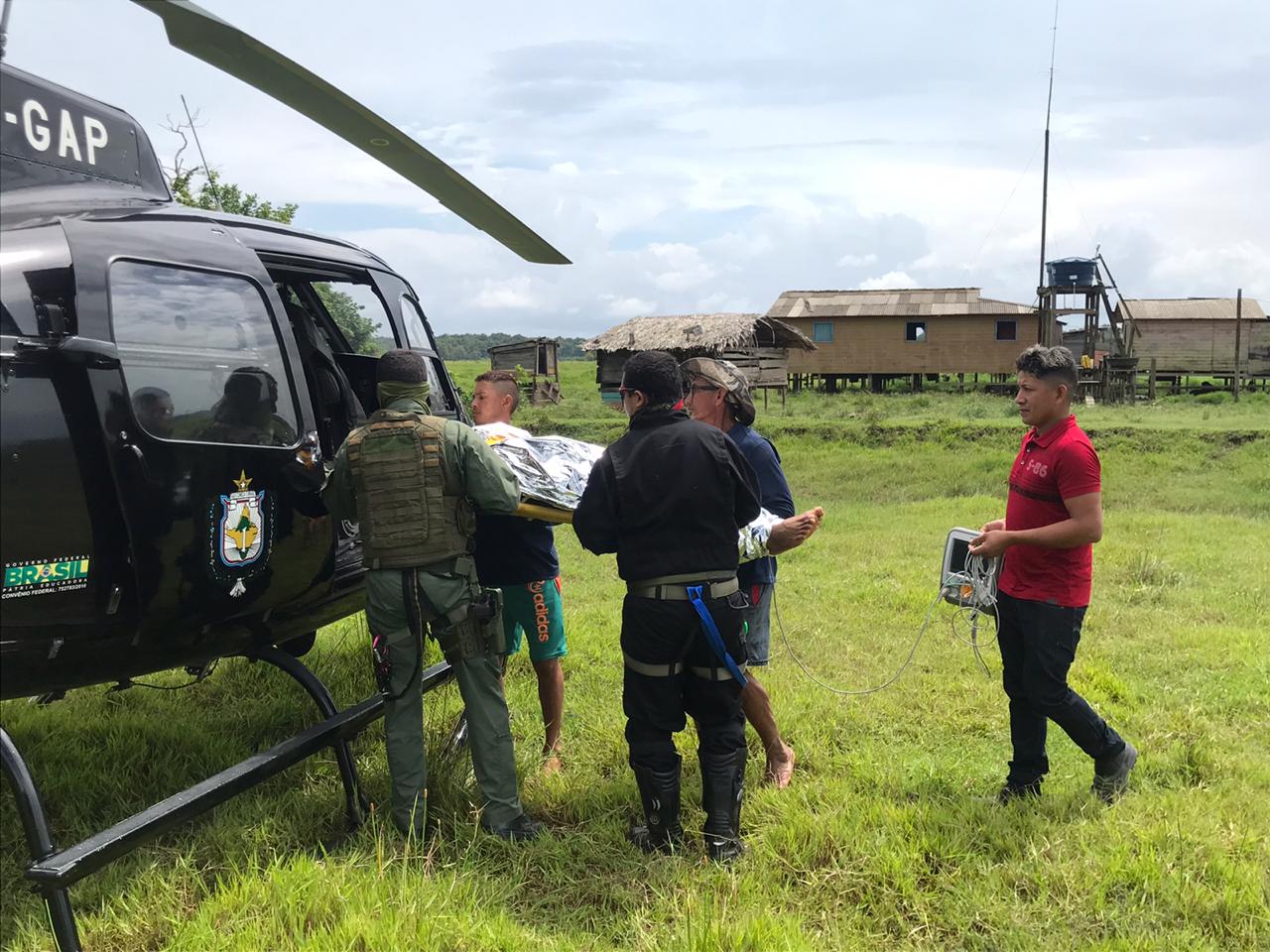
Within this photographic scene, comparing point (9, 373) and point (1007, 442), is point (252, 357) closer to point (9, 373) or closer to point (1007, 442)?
point (9, 373)

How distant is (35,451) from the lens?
2941 mm

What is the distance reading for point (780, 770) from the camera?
4582 mm

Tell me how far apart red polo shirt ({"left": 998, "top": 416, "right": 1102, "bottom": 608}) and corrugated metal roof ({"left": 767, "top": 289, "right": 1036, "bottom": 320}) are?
34407 mm

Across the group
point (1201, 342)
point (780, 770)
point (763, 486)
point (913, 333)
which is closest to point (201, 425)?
point (763, 486)

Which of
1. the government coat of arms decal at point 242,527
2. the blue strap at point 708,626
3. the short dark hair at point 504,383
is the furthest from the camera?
the short dark hair at point 504,383

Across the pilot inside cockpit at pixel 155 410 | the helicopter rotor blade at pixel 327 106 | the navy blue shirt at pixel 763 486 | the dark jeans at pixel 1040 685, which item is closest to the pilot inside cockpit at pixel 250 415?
the pilot inside cockpit at pixel 155 410

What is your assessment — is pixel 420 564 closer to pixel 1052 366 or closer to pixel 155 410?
pixel 155 410

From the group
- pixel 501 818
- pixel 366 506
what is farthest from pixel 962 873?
pixel 366 506

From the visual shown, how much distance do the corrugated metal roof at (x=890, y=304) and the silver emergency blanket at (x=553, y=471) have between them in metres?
34.2

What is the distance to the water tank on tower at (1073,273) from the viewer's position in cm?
3338

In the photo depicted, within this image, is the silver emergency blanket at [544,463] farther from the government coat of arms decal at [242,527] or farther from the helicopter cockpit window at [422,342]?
the government coat of arms decal at [242,527]

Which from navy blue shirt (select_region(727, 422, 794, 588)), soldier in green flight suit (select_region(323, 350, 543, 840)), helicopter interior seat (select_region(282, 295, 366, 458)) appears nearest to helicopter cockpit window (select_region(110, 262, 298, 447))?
soldier in green flight suit (select_region(323, 350, 543, 840))

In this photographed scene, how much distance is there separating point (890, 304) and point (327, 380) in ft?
115

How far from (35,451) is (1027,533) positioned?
3.57 meters
